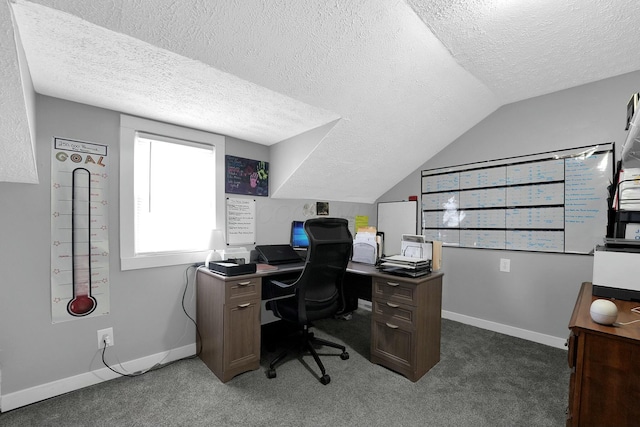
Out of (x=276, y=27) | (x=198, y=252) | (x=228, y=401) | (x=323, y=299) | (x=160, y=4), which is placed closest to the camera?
(x=160, y=4)

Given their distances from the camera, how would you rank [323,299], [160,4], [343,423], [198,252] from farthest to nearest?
[198,252], [323,299], [343,423], [160,4]

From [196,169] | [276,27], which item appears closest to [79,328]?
[196,169]

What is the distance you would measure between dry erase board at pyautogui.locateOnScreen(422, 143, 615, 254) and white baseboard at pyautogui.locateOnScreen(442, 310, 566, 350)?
0.83m

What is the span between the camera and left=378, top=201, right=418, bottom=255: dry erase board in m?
3.79

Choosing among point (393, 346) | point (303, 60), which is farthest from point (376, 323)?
point (303, 60)

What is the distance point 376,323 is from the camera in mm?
2389

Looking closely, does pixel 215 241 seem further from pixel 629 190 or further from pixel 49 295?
pixel 629 190

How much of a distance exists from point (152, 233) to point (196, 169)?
0.70 metres

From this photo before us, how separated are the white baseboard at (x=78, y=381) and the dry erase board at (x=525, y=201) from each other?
312 cm

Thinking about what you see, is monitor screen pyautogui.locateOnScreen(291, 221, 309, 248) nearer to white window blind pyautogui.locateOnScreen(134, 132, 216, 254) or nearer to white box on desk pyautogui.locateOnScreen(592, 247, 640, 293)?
white window blind pyautogui.locateOnScreen(134, 132, 216, 254)

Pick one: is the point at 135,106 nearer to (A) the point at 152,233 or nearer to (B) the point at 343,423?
(A) the point at 152,233

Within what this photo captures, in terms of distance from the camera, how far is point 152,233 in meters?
2.41

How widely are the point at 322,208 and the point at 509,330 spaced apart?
2.43 meters

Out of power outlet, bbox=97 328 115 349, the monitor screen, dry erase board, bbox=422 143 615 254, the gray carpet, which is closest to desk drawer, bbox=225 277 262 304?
Answer: the gray carpet
